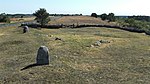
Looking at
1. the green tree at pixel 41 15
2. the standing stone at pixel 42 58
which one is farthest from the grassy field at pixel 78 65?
the green tree at pixel 41 15

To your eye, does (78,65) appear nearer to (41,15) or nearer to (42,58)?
(42,58)

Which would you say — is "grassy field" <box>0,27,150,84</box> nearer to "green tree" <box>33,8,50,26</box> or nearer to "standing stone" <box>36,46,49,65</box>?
"standing stone" <box>36,46,49,65</box>

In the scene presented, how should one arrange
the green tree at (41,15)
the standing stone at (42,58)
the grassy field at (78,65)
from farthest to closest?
the green tree at (41,15) < the standing stone at (42,58) < the grassy field at (78,65)

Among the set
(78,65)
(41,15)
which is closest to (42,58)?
(78,65)

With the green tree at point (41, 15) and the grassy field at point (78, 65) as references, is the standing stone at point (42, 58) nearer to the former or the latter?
the grassy field at point (78, 65)

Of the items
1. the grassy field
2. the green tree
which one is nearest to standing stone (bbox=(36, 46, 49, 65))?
the grassy field

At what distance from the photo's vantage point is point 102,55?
3678 cm

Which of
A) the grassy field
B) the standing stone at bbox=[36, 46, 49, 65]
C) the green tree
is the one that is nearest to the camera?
the grassy field

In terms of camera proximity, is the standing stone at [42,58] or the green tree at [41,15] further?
the green tree at [41,15]

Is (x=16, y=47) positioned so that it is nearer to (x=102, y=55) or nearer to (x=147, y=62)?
(x=102, y=55)

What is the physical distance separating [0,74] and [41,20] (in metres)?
64.7

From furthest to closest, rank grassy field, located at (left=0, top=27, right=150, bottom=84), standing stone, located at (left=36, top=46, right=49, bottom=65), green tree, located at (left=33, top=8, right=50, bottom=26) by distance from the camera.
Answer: green tree, located at (left=33, top=8, right=50, bottom=26), standing stone, located at (left=36, top=46, right=49, bottom=65), grassy field, located at (left=0, top=27, right=150, bottom=84)

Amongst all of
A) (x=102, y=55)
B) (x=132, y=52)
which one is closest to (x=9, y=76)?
(x=102, y=55)

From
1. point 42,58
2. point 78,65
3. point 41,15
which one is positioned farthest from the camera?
point 41,15
